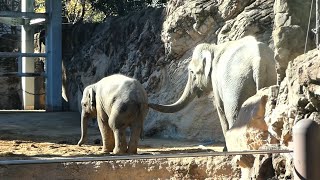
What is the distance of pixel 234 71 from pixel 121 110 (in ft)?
8.60

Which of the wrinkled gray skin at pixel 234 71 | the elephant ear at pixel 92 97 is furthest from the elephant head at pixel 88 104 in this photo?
the wrinkled gray skin at pixel 234 71

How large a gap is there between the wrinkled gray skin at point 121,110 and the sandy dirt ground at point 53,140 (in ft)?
1.26

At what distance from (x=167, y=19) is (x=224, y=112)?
7193 mm

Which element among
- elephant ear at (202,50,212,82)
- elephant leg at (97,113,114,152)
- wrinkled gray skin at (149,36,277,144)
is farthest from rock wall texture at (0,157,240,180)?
elephant leg at (97,113,114,152)

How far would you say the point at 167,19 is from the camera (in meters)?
15.4

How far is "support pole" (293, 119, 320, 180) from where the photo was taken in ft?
12.5

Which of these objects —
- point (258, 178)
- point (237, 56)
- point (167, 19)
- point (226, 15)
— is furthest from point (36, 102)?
point (258, 178)

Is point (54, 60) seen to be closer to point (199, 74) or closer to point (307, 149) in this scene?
point (199, 74)

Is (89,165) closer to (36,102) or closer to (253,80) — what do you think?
(253,80)

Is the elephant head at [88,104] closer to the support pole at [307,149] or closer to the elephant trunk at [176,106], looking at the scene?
the elephant trunk at [176,106]

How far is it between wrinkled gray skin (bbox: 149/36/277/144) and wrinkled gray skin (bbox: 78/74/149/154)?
1437 mm

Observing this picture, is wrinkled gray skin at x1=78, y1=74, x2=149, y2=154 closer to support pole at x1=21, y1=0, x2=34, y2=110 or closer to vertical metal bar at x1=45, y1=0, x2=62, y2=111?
vertical metal bar at x1=45, y1=0, x2=62, y2=111

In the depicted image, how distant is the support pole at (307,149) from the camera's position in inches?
150

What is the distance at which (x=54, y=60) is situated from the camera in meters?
21.9
